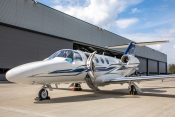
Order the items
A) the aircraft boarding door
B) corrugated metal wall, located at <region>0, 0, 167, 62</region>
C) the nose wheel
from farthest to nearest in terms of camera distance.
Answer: corrugated metal wall, located at <region>0, 0, 167, 62</region>
the aircraft boarding door
the nose wheel

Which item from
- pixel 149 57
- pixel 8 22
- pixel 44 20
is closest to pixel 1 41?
pixel 8 22

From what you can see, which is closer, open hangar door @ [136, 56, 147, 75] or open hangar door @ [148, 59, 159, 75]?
open hangar door @ [136, 56, 147, 75]

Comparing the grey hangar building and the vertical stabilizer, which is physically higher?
the grey hangar building

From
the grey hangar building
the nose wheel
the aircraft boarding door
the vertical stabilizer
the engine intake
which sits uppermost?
the grey hangar building

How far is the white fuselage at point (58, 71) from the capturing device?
25.4 feet

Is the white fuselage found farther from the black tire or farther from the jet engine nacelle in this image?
the jet engine nacelle

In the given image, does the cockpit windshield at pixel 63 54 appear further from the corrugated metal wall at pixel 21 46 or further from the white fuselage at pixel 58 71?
the corrugated metal wall at pixel 21 46

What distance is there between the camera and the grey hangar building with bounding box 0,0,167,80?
87.0ft

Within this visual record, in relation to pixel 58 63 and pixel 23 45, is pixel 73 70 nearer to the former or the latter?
pixel 58 63

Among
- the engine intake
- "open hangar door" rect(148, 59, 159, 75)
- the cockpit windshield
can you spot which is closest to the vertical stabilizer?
the engine intake

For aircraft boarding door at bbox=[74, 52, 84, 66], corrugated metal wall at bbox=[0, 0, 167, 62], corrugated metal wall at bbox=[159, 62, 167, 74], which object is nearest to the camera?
aircraft boarding door at bbox=[74, 52, 84, 66]

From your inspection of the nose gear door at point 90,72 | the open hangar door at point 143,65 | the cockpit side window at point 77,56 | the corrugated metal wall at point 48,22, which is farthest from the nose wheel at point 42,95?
the open hangar door at point 143,65

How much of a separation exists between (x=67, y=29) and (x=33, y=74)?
27.1m

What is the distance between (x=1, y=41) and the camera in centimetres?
2605
